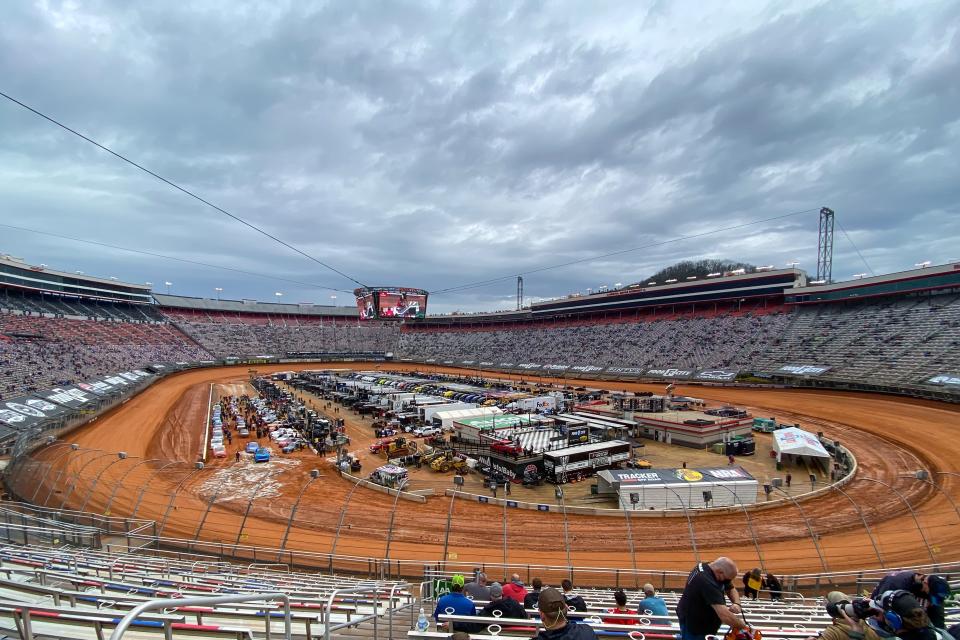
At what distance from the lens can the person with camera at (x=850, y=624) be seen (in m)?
3.47

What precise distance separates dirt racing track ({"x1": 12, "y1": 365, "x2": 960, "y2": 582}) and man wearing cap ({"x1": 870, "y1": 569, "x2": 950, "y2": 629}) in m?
5.86

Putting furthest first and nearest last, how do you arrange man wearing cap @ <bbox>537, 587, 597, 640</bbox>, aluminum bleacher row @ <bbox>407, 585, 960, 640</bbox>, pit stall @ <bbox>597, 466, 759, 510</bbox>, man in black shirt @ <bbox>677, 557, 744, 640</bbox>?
pit stall @ <bbox>597, 466, 759, 510</bbox> → aluminum bleacher row @ <bbox>407, 585, 960, 640</bbox> → man in black shirt @ <bbox>677, 557, 744, 640</bbox> → man wearing cap @ <bbox>537, 587, 597, 640</bbox>

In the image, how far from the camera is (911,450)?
25.7 metres

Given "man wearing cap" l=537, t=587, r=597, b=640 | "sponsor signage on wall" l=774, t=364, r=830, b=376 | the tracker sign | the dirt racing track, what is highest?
"man wearing cap" l=537, t=587, r=597, b=640

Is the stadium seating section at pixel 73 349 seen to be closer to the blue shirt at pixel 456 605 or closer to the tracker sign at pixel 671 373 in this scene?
the blue shirt at pixel 456 605

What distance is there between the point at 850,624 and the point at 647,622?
3568mm

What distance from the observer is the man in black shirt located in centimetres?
392

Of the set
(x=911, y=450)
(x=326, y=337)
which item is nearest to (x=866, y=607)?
(x=911, y=450)

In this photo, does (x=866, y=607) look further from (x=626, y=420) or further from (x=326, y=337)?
(x=326, y=337)

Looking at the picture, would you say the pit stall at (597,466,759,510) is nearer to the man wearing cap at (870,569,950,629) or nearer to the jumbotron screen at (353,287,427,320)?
the man wearing cap at (870,569,950,629)

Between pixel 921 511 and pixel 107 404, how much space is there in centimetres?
5810

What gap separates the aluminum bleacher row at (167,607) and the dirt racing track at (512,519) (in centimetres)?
253

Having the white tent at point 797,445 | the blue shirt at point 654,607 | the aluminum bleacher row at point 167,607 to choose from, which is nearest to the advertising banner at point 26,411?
the aluminum bleacher row at point 167,607

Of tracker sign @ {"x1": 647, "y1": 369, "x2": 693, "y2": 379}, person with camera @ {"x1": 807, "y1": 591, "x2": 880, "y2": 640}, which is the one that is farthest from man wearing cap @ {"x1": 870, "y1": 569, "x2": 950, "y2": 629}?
tracker sign @ {"x1": 647, "y1": 369, "x2": 693, "y2": 379}
